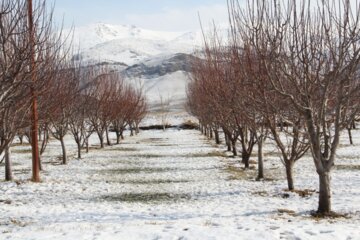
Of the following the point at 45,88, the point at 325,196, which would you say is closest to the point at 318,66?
the point at 325,196

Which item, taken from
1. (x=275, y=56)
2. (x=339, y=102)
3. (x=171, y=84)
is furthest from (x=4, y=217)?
(x=171, y=84)

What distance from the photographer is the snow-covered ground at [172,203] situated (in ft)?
23.7

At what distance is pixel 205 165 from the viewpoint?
18344mm

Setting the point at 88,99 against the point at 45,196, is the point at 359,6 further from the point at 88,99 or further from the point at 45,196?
the point at 88,99

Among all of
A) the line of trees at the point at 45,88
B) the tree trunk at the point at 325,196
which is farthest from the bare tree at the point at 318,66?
→ the line of trees at the point at 45,88

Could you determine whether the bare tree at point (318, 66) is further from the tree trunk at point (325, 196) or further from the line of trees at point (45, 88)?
the line of trees at point (45, 88)

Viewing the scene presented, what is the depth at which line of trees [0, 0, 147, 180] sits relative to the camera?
7902 mm

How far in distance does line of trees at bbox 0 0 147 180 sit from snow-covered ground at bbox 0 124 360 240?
1.51m

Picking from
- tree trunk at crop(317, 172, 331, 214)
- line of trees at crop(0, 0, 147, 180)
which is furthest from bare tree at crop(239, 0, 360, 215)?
line of trees at crop(0, 0, 147, 180)

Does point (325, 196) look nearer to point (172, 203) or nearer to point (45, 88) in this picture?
point (172, 203)

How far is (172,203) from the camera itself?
10.6 m

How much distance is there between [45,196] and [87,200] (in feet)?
4.36

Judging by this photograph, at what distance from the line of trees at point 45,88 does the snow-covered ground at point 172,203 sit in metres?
1.51

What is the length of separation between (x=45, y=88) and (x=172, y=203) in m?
4.29
